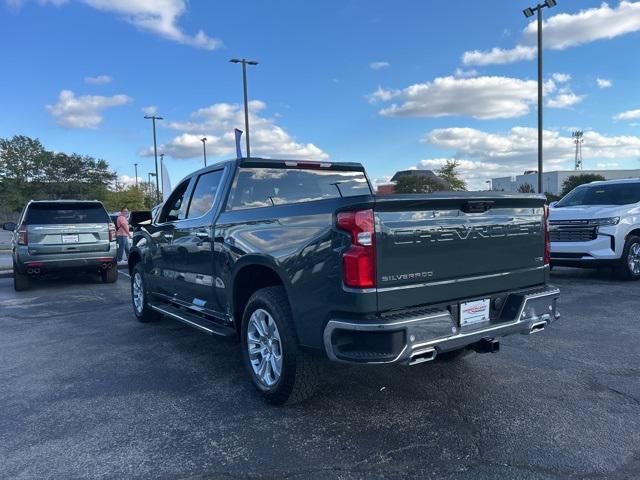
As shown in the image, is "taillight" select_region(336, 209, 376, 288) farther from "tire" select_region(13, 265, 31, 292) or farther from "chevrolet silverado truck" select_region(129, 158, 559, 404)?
"tire" select_region(13, 265, 31, 292)

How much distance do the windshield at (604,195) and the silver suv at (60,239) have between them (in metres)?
9.19

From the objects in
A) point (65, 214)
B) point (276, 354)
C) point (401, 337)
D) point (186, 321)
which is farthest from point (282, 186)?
point (65, 214)

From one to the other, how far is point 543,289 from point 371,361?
5.64ft

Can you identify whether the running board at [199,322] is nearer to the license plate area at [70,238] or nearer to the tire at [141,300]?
the tire at [141,300]

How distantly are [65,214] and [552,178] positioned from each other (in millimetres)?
86904

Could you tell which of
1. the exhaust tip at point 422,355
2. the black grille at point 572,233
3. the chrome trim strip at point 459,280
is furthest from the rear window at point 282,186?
the black grille at point 572,233

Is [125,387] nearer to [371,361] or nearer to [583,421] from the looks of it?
[371,361]

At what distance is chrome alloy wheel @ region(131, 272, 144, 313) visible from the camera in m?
6.81

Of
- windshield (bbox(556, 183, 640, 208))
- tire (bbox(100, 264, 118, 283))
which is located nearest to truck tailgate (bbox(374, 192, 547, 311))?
windshield (bbox(556, 183, 640, 208))

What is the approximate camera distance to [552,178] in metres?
85.1

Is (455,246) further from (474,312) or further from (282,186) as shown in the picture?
(282,186)

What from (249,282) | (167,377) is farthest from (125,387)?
(249,282)

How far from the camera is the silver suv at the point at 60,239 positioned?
9789 mm

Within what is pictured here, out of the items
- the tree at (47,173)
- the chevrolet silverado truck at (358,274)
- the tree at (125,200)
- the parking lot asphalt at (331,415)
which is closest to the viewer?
the parking lot asphalt at (331,415)
